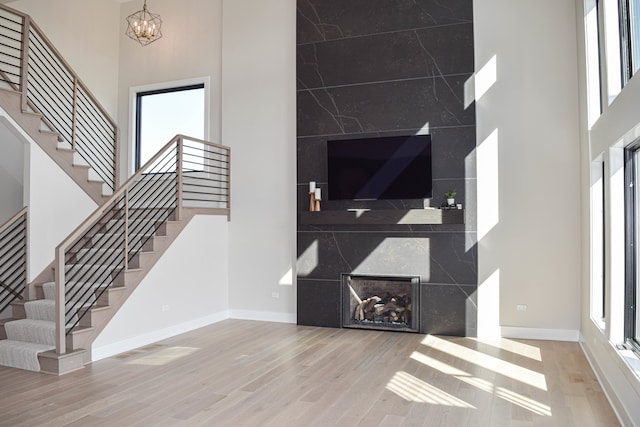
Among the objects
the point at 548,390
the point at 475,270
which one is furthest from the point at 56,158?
the point at 548,390

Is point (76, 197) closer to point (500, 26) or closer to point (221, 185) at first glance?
point (221, 185)

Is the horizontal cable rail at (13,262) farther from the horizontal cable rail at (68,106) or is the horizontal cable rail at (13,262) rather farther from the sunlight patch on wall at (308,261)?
the sunlight patch on wall at (308,261)

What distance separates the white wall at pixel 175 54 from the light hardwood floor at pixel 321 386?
383 centimetres

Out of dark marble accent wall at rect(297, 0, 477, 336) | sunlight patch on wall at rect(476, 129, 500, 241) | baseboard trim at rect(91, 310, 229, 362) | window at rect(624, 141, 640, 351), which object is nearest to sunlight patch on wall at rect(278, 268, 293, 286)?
dark marble accent wall at rect(297, 0, 477, 336)

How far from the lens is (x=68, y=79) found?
25.2 feet

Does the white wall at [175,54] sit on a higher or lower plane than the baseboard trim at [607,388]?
higher

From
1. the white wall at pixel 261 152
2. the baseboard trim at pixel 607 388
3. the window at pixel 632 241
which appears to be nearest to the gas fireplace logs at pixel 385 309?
the white wall at pixel 261 152

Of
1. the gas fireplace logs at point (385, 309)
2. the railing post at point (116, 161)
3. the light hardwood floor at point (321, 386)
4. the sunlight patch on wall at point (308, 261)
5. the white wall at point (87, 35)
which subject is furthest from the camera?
the railing post at point (116, 161)

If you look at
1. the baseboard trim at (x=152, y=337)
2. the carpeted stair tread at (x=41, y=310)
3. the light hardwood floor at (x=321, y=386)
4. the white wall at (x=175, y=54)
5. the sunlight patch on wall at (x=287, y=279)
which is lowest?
the light hardwood floor at (x=321, y=386)

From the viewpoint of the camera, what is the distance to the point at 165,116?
838 cm

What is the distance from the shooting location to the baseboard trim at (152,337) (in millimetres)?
5215

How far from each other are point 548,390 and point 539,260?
2149 mm

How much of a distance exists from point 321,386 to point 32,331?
3.04m

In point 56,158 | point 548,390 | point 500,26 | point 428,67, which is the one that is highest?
point 500,26
